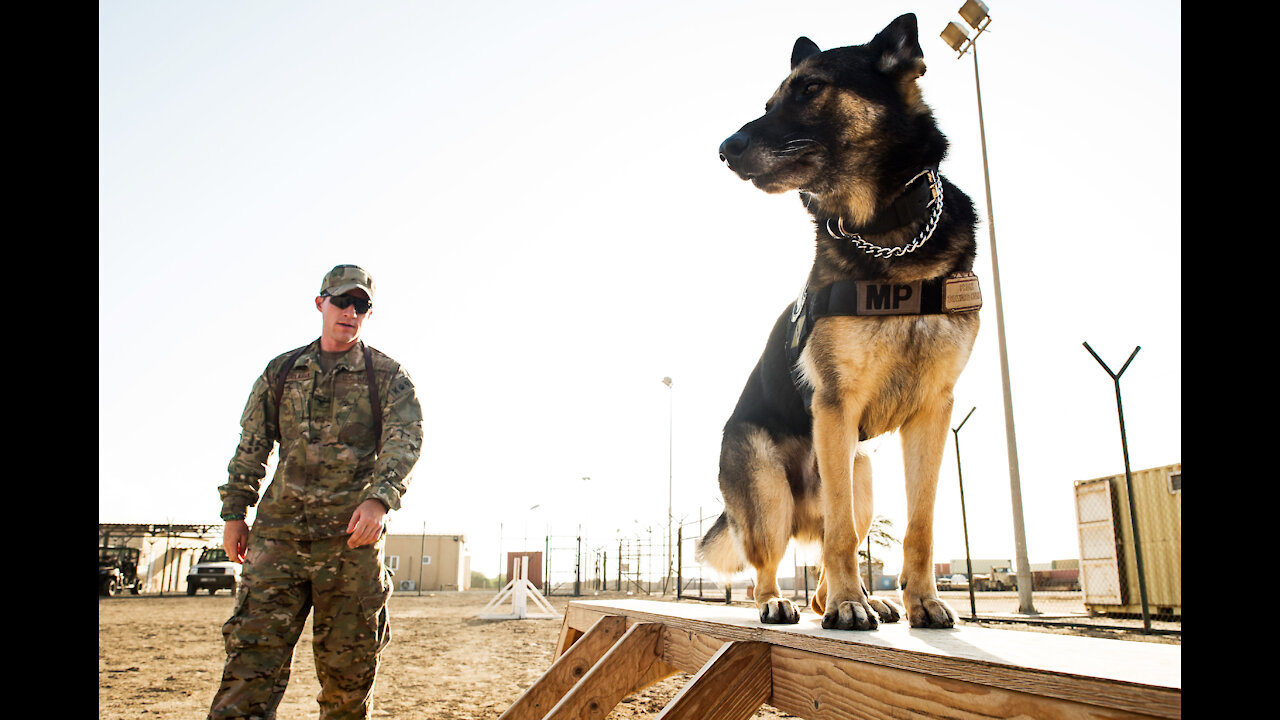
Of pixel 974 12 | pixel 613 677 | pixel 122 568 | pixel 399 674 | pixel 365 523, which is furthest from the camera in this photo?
pixel 122 568

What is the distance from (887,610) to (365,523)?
91.3 inches

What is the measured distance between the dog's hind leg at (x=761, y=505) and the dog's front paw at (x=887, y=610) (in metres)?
0.41

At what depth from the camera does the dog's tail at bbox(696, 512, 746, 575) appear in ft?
11.7

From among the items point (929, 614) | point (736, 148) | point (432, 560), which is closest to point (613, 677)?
point (929, 614)

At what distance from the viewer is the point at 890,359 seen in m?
2.58

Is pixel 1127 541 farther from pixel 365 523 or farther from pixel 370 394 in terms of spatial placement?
pixel 365 523

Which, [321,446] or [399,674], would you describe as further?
[399,674]

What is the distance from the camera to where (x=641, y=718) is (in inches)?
239

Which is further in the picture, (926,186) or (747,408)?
(747,408)

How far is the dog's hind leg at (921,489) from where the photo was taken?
2.52 m
